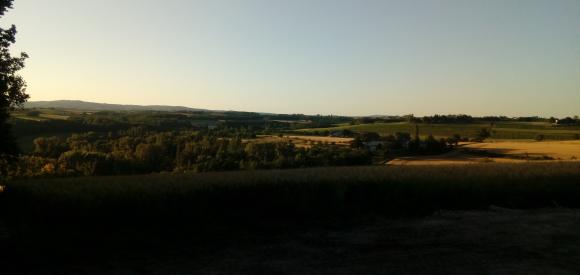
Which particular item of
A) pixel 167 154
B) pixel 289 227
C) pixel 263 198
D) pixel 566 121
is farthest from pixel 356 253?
pixel 566 121

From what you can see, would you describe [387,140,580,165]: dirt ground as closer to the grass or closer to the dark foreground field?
the grass

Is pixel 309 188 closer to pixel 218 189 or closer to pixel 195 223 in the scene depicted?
pixel 218 189

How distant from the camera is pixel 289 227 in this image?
12.9m

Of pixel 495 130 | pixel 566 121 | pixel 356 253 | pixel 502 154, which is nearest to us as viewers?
pixel 356 253

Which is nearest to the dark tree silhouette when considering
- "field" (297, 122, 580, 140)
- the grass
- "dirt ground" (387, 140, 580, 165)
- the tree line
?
the grass

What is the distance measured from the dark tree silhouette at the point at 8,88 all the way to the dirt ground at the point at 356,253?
575 centimetres

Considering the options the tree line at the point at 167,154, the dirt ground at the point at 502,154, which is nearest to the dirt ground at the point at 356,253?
the tree line at the point at 167,154

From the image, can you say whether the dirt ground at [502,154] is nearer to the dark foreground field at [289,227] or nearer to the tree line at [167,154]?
the tree line at [167,154]

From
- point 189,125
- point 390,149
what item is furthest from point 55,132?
point 390,149

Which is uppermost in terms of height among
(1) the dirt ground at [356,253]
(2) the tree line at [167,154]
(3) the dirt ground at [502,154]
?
(1) the dirt ground at [356,253]

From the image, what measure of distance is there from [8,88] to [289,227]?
31.3 ft

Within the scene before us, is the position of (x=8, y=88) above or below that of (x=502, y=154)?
above

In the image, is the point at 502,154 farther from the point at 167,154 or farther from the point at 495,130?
the point at 167,154

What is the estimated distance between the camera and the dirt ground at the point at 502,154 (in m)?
50.1
